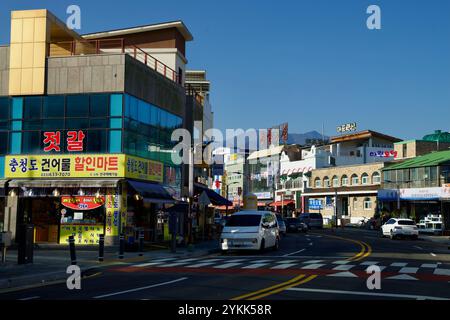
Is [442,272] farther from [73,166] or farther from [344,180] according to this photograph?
[344,180]

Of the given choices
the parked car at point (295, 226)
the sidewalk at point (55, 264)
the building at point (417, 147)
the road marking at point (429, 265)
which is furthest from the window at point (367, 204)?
the road marking at point (429, 265)

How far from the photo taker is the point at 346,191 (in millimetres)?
83375

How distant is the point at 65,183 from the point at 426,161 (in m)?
47.5

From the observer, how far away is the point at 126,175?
2902cm

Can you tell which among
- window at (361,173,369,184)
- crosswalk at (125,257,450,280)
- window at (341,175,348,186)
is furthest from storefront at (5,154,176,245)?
window at (341,175,348,186)

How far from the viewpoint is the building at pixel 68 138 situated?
2909cm

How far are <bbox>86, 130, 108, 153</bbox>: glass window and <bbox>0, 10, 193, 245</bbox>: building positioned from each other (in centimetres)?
5

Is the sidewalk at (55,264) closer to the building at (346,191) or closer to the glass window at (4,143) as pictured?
the glass window at (4,143)

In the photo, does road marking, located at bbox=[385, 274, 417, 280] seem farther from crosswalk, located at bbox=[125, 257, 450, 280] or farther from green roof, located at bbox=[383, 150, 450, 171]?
green roof, located at bbox=[383, 150, 450, 171]

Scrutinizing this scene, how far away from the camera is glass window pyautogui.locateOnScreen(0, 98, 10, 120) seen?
3056 cm

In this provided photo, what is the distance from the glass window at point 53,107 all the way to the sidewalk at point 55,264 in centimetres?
689

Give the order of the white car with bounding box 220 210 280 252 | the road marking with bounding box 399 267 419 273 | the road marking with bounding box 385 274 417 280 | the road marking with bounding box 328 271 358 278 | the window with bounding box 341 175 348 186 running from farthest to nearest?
the window with bounding box 341 175 348 186 < the white car with bounding box 220 210 280 252 < the road marking with bounding box 399 267 419 273 < the road marking with bounding box 328 271 358 278 < the road marking with bounding box 385 274 417 280

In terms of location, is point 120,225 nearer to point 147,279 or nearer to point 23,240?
point 23,240

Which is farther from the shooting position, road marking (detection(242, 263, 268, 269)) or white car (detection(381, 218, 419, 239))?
white car (detection(381, 218, 419, 239))
